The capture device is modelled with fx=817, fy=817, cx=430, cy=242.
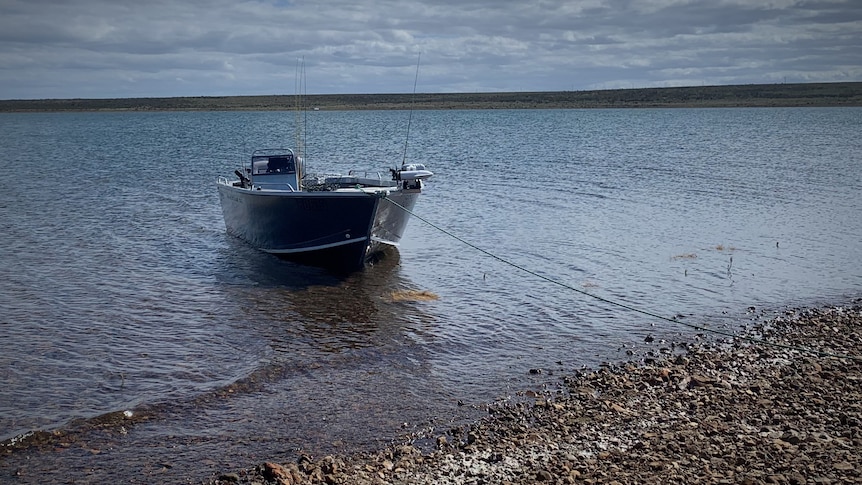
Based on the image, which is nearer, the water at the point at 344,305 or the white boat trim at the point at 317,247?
the water at the point at 344,305

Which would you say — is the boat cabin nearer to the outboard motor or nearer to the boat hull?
the boat hull

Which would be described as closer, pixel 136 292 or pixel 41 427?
pixel 41 427

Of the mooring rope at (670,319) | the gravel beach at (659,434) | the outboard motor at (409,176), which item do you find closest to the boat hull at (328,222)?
the outboard motor at (409,176)

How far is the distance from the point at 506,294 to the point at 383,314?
2.70 m

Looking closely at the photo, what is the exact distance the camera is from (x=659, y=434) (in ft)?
30.1

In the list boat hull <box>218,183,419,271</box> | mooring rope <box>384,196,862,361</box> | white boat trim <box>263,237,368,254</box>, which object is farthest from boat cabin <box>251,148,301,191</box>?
mooring rope <box>384,196,862,361</box>

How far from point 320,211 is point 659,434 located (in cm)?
1100

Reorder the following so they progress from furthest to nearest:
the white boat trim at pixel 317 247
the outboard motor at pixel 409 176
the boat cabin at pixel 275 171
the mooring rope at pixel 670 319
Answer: the boat cabin at pixel 275 171
the outboard motor at pixel 409 176
the white boat trim at pixel 317 247
the mooring rope at pixel 670 319

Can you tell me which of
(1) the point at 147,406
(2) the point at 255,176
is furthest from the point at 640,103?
(1) the point at 147,406

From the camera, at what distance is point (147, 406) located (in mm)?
10703

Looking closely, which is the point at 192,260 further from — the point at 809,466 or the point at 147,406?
the point at 809,466

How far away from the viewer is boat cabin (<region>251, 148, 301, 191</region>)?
2109 cm

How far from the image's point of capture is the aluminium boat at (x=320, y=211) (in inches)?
722

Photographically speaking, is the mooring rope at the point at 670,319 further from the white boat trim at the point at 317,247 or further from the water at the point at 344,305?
the white boat trim at the point at 317,247
